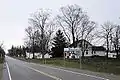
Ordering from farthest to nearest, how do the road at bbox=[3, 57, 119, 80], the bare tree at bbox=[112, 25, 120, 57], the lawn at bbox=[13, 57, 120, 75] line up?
the bare tree at bbox=[112, 25, 120, 57] < the lawn at bbox=[13, 57, 120, 75] < the road at bbox=[3, 57, 119, 80]

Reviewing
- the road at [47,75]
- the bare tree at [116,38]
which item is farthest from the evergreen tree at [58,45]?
the road at [47,75]

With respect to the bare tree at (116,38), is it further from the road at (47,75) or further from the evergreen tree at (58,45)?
the road at (47,75)

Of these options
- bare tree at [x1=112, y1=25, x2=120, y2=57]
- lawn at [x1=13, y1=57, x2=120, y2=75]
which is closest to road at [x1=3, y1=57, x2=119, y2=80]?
lawn at [x1=13, y1=57, x2=120, y2=75]

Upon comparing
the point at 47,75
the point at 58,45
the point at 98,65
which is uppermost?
the point at 58,45

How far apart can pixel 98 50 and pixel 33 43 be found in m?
37.8

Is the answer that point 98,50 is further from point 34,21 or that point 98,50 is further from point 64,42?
point 34,21

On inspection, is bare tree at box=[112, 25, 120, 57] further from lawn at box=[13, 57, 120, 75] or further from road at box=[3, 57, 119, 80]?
road at box=[3, 57, 119, 80]

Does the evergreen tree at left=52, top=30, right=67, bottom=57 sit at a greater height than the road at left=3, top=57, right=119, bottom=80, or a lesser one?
greater

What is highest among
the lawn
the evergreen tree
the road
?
the evergreen tree

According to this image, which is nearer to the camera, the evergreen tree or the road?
the road

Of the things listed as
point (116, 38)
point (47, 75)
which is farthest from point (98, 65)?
point (116, 38)

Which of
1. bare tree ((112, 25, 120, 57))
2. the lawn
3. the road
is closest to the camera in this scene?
the road

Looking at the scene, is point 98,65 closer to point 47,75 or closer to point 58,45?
point 47,75

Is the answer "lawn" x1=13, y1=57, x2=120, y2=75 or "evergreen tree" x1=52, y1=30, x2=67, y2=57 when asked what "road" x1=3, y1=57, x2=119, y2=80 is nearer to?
"lawn" x1=13, y1=57, x2=120, y2=75
